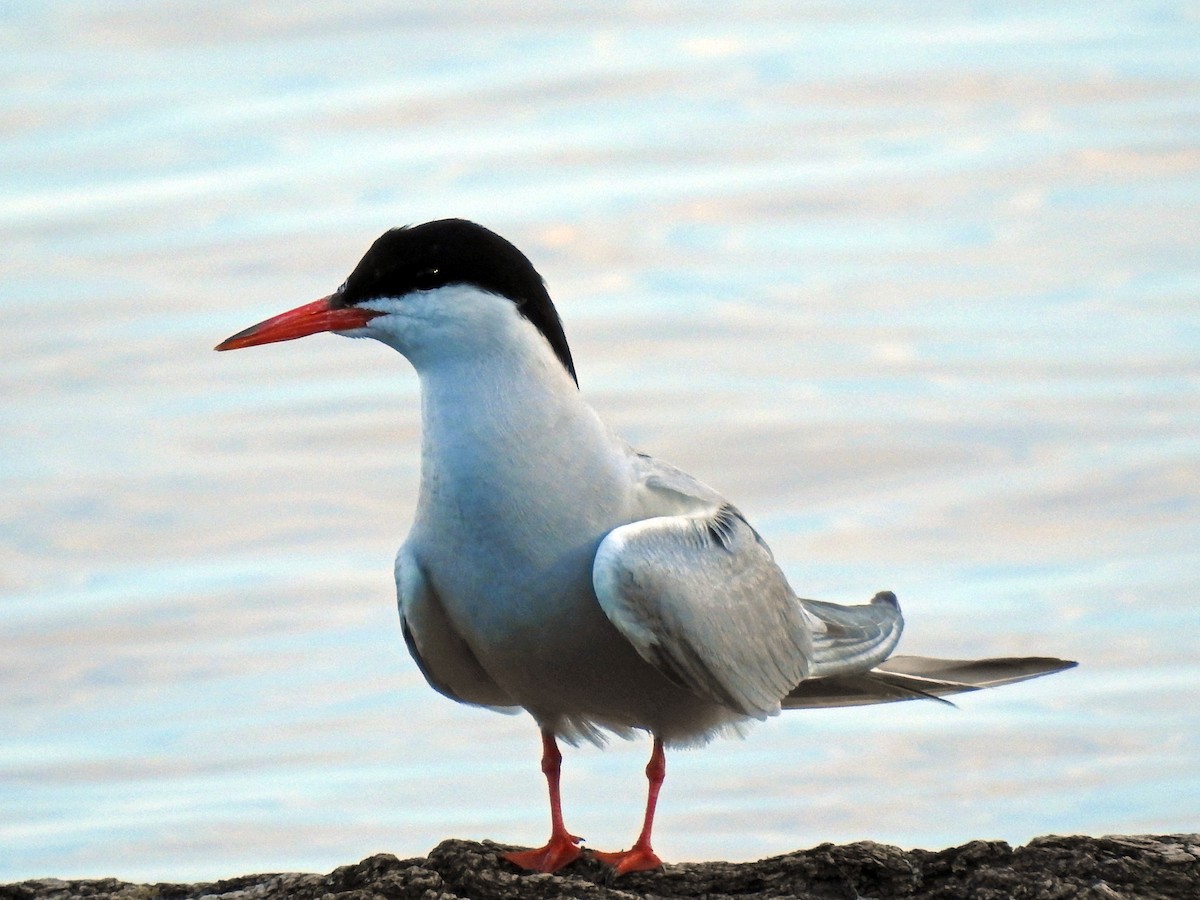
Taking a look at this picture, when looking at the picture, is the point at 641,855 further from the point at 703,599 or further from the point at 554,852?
the point at 703,599

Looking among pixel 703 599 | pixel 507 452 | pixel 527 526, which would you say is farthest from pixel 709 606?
pixel 507 452

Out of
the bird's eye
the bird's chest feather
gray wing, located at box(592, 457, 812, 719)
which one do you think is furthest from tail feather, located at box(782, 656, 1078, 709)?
the bird's eye

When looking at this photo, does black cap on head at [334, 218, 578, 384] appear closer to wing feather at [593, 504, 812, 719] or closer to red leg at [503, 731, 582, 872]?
wing feather at [593, 504, 812, 719]

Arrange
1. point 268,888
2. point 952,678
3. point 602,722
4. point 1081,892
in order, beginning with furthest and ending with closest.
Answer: point 952,678, point 602,722, point 268,888, point 1081,892

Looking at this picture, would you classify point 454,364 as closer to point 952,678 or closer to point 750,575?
point 750,575

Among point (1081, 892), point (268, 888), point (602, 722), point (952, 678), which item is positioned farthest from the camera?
point (952, 678)

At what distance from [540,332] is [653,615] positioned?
0.79 m

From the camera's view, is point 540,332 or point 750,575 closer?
point 540,332

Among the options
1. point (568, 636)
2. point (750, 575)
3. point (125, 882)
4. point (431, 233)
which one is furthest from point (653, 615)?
point (125, 882)

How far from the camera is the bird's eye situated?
493cm

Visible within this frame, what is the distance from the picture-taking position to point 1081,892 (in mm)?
4426

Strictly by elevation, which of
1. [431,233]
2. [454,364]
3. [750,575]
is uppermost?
[431,233]

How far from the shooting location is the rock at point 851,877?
4.50 m

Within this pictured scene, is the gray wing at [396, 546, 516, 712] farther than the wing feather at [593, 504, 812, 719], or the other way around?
the gray wing at [396, 546, 516, 712]
